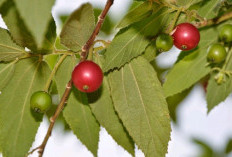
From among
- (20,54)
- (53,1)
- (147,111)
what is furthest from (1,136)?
(53,1)

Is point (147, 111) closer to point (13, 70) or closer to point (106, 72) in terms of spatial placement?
point (106, 72)

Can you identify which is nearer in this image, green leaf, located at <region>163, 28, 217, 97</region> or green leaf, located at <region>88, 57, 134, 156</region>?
green leaf, located at <region>88, 57, 134, 156</region>

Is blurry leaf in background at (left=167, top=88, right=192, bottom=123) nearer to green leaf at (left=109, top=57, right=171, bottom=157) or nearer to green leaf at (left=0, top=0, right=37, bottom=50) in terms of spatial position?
green leaf at (left=109, top=57, right=171, bottom=157)

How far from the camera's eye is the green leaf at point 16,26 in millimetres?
1871

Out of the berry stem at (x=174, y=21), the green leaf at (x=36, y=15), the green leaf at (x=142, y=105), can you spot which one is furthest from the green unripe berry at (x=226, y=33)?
the green leaf at (x=36, y=15)

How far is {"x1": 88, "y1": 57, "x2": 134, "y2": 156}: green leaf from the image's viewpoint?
224 cm

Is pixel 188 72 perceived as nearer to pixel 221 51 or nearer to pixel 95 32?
pixel 221 51

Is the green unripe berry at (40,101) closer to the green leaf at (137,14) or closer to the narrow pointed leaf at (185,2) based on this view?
the green leaf at (137,14)

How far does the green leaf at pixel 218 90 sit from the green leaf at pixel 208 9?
1.41 ft

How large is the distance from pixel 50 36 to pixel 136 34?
46 cm

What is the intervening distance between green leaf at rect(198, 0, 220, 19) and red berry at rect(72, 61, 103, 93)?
70 cm

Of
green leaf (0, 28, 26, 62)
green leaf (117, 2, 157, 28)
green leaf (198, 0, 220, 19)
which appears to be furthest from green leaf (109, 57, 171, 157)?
green leaf (0, 28, 26, 62)

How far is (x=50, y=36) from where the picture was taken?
212 cm

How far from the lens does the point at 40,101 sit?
2090 millimetres
